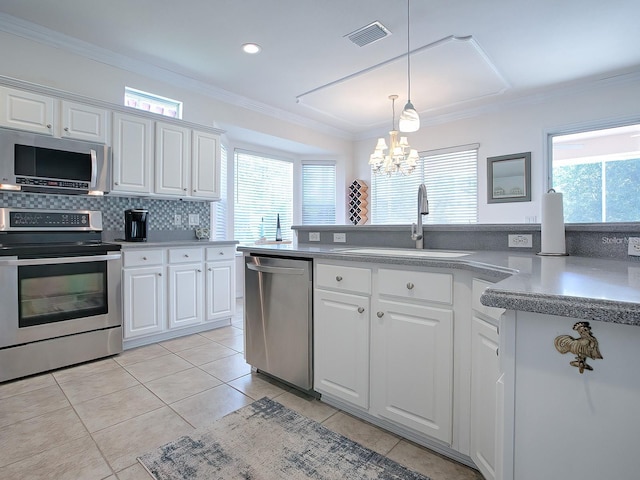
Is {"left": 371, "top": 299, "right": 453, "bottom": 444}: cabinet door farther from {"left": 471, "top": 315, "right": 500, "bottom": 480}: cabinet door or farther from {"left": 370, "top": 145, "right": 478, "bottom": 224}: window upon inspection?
{"left": 370, "top": 145, "right": 478, "bottom": 224}: window

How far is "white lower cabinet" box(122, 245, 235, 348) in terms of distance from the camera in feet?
9.90

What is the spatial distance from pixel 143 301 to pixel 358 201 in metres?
3.86

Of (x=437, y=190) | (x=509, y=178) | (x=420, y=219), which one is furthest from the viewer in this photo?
(x=437, y=190)

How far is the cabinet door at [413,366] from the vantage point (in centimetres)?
154

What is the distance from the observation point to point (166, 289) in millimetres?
3232

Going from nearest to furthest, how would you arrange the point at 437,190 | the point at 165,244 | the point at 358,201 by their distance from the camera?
the point at 165,244 < the point at 437,190 < the point at 358,201

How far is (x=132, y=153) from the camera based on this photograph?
3.21 meters

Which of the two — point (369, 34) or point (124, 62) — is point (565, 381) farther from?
point (124, 62)

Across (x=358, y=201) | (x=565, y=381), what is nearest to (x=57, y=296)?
(x=565, y=381)

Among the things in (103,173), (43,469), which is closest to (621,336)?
(43,469)

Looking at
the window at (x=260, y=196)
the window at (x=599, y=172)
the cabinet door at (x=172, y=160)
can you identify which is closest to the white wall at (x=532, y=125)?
the window at (x=599, y=172)

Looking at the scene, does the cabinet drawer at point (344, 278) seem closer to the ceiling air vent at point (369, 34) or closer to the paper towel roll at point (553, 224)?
the paper towel roll at point (553, 224)

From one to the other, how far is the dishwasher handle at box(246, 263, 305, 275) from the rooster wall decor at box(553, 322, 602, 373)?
1.51m

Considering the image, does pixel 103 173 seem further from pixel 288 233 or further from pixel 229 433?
pixel 288 233
